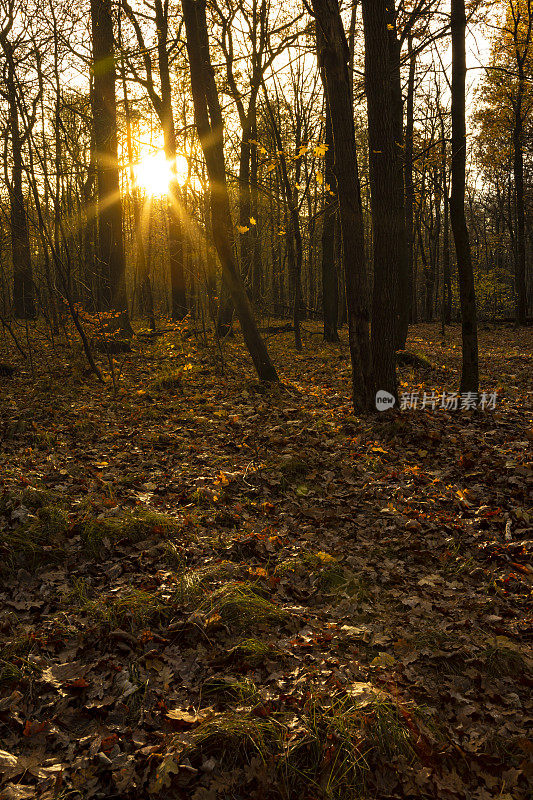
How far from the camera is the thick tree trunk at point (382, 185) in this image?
6828 millimetres

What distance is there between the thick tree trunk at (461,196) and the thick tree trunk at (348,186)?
1430 mm

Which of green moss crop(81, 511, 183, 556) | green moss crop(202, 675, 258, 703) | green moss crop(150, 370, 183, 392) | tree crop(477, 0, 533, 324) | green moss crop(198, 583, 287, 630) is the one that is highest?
tree crop(477, 0, 533, 324)

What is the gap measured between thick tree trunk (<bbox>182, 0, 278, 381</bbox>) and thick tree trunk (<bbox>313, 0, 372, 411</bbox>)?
2246 millimetres

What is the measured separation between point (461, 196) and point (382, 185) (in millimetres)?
1200

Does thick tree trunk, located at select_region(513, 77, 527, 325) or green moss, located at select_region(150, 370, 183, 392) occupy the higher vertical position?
thick tree trunk, located at select_region(513, 77, 527, 325)

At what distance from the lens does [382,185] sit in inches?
287

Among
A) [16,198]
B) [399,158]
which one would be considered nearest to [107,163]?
[16,198]

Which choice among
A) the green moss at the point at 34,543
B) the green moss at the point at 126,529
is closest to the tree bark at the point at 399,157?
the green moss at the point at 126,529

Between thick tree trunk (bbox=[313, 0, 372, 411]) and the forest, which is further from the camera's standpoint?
thick tree trunk (bbox=[313, 0, 372, 411])

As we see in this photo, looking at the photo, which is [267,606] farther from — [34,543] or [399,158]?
[399,158]

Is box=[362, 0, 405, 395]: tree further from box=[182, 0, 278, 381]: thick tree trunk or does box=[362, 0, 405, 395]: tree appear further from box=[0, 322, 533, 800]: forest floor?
box=[182, 0, 278, 381]: thick tree trunk

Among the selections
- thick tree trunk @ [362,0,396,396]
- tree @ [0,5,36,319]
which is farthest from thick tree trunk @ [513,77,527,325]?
tree @ [0,5,36,319]

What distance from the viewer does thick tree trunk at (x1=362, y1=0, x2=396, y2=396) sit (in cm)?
683

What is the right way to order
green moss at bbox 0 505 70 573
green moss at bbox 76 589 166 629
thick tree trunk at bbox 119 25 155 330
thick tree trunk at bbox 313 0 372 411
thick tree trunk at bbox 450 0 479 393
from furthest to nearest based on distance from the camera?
1. thick tree trunk at bbox 119 25 155 330
2. thick tree trunk at bbox 450 0 479 393
3. thick tree trunk at bbox 313 0 372 411
4. green moss at bbox 0 505 70 573
5. green moss at bbox 76 589 166 629
